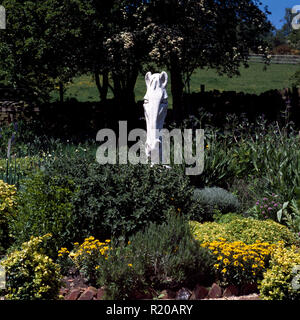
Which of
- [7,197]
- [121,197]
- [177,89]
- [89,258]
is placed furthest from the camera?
[177,89]

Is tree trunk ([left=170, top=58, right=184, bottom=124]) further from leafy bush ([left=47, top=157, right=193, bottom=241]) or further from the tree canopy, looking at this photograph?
leafy bush ([left=47, top=157, right=193, bottom=241])

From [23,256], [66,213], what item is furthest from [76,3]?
[23,256]

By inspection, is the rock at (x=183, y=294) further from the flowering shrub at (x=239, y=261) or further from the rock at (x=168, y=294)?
the flowering shrub at (x=239, y=261)

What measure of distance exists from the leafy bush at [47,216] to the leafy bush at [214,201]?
2053 millimetres

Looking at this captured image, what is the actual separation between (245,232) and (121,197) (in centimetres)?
165

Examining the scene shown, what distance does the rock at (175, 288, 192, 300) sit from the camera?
202 inches

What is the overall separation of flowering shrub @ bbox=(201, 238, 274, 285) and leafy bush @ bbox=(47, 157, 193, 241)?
1.23m

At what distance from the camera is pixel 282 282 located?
4770 mm

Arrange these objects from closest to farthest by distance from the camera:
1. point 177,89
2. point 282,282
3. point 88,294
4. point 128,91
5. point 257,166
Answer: point 282,282 → point 88,294 → point 257,166 → point 177,89 → point 128,91

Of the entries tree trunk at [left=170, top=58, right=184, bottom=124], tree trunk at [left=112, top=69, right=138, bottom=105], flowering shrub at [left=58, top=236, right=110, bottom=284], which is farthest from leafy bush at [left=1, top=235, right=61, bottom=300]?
tree trunk at [left=112, top=69, right=138, bottom=105]

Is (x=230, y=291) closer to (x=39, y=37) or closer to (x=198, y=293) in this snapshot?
(x=198, y=293)

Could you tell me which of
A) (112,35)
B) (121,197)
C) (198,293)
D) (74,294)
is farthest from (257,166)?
(112,35)

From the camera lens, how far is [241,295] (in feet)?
17.5
